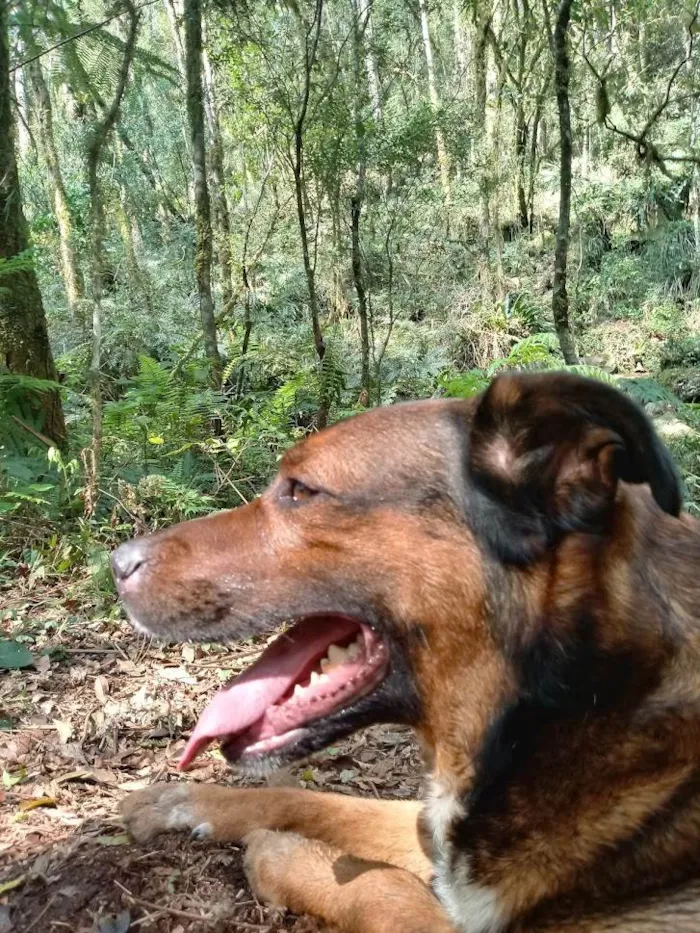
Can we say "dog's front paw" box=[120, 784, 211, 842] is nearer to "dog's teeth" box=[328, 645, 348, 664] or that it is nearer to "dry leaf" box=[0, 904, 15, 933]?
"dry leaf" box=[0, 904, 15, 933]

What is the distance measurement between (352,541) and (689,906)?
133 centimetres

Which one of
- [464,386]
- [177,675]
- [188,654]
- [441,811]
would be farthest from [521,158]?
[441,811]

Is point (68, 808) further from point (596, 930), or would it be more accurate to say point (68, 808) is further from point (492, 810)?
point (596, 930)

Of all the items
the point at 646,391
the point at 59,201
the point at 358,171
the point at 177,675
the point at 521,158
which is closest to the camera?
the point at 177,675

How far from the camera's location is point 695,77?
22938mm

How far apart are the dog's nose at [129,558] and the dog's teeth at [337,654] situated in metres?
A: 0.69

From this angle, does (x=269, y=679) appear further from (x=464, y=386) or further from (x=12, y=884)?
(x=464, y=386)

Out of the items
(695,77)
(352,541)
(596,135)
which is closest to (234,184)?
(596,135)

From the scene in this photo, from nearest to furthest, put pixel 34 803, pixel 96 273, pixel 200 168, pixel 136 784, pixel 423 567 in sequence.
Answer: pixel 423 567 → pixel 34 803 → pixel 136 784 → pixel 96 273 → pixel 200 168

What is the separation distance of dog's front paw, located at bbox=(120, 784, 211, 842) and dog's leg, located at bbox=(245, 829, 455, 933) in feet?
0.89

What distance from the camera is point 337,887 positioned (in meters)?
2.96

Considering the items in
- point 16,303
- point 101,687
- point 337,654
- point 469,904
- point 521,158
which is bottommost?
point 101,687

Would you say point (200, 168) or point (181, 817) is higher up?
point (200, 168)

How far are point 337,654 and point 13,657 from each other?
266cm
